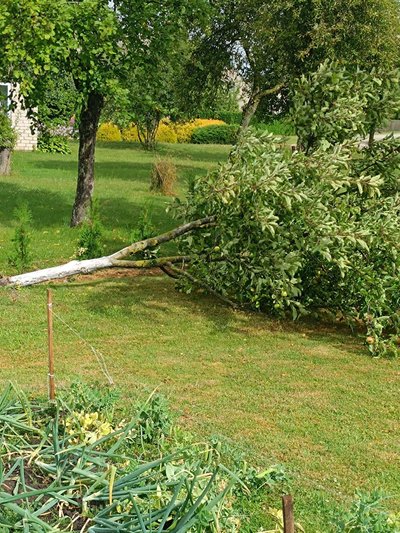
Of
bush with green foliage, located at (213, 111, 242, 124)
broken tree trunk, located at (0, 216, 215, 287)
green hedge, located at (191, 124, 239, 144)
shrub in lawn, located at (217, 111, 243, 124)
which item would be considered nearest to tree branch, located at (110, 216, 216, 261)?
broken tree trunk, located at (0, 216, 215, 287)

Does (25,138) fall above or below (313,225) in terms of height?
below

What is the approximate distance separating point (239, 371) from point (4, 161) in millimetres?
16471

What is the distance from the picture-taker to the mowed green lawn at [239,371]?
5.55m

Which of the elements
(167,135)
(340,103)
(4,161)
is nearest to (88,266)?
(340,103)

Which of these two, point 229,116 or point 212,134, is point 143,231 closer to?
point 212,134

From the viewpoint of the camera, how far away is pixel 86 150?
1394 centimetres

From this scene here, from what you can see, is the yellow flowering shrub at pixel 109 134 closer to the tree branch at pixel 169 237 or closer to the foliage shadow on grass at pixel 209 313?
the foliage shadow on grass at pixel 209 313

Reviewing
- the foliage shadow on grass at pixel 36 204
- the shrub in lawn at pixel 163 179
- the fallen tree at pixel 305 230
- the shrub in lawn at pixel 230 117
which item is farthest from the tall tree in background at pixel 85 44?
the shrub in lawn at pixel 230 117

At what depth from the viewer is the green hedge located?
143 ft

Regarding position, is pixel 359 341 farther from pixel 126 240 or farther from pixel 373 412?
pixel 126 240

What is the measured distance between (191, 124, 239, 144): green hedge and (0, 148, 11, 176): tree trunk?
21.9 m

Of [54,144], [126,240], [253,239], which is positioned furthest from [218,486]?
[54,144]

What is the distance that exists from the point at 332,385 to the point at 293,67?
10208mm

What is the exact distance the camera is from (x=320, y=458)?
5578mm
